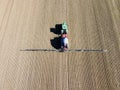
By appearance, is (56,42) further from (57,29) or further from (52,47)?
(57,29)

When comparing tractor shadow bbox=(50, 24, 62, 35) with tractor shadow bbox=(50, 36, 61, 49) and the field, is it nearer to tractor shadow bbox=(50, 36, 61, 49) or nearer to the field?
the field

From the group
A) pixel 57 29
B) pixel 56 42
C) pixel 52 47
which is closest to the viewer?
pixel 52 47

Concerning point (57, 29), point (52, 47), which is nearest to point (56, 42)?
point (52, 47)

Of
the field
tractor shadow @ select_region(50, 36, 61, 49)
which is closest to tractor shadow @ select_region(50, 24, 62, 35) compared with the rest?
the field

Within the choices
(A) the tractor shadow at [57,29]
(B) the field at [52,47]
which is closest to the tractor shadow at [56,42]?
(B) the field at [52,47]

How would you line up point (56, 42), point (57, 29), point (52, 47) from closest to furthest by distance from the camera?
point (52, 47) < point (56, 42) < point (57, 29)

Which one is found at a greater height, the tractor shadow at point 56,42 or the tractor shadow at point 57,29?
the tractor shadow at point 57,29

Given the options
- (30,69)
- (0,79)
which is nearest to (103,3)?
(30,69)

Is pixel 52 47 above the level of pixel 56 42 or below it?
below

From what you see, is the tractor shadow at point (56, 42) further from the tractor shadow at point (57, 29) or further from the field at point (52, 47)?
the tractor shadow at point (57, 29)
